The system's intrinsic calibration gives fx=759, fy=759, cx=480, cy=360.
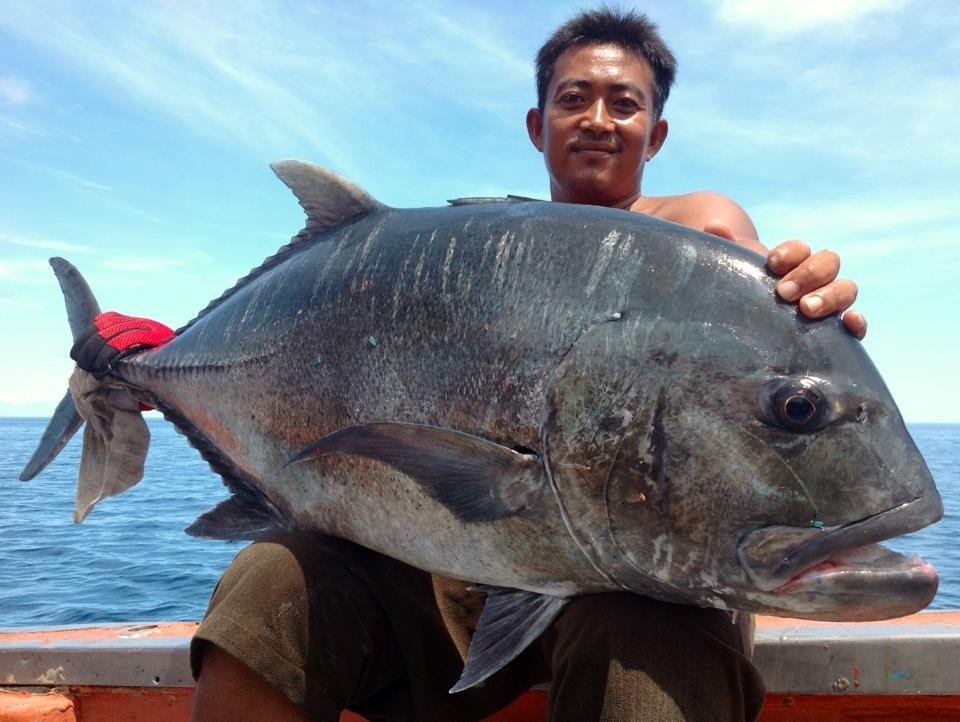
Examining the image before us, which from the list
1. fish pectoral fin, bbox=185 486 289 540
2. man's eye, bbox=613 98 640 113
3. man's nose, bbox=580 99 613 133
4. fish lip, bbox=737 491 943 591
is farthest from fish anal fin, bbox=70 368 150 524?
fish lip, bbox=737 491 943 591

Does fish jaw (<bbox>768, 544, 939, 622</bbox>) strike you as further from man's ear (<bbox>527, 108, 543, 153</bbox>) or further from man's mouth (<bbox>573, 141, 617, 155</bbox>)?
man's ear (<bbox>527, 108, 543, 153</bbox>)

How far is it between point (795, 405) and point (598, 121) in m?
1.75

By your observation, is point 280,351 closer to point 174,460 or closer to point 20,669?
point 20,669

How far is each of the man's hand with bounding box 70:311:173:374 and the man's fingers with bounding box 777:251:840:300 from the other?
2.34 metres

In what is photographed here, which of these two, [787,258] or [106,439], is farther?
[106,439]

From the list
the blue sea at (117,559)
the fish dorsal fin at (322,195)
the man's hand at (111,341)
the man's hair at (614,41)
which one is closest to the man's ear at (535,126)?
the man's hair at (614,41)

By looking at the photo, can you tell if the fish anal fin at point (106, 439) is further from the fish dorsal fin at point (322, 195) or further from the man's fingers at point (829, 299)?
the man's fingers at point (829, 299)

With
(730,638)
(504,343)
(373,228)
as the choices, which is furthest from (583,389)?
(373,228)

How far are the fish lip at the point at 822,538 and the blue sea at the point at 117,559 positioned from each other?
23.7ft

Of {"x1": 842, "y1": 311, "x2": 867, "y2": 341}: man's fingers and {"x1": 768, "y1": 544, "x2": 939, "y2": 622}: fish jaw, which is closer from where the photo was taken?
{"x1": 768, "y1": 544, "x2": 939, "y2": 622}: fish jaw

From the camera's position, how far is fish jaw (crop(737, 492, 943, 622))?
146 cm

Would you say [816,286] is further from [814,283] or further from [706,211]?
[706,211]

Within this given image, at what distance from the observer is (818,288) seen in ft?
5.52

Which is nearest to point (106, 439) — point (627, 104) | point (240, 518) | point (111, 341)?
point (111, 341)
